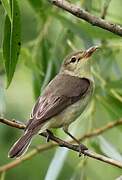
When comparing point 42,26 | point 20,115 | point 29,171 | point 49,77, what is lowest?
point 29,171

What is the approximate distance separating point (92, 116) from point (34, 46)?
628 millimetres

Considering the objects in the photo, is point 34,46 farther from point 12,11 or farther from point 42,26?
point 12,11

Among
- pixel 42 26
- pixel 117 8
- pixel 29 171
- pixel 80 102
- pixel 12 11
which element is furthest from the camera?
pixel 29 171

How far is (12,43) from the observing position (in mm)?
3551

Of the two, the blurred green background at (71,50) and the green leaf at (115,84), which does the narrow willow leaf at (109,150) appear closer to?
the blurred green background at (71,50)

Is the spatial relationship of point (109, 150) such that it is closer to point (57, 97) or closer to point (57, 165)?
point (57, 165)

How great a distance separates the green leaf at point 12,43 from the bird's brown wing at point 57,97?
57 cm

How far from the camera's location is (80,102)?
4480mm

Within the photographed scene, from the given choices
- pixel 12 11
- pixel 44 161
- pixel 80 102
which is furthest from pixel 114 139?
pixel 12 11

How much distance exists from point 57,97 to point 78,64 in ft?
2.59

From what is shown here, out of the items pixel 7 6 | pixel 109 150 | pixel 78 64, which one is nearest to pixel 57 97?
pixel 109 150

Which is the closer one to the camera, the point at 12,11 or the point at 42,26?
the point at 12,11

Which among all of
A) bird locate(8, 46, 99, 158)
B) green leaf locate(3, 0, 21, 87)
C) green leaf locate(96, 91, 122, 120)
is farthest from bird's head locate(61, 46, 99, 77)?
green leaf locate(3, 0, 21, 87)

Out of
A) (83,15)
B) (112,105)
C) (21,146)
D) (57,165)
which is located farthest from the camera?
(112,105)
